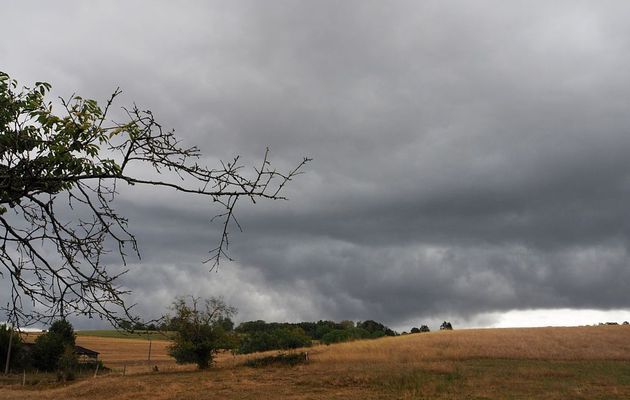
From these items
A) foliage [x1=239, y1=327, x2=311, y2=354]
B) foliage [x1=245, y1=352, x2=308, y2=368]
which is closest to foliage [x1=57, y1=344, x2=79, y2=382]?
foliage [x1=245, y1=352, x2=308, y2=368]

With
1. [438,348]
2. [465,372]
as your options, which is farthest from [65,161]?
[438,348]

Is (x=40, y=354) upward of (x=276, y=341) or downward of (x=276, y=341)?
downward

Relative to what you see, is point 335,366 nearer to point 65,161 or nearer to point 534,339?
point 534,339

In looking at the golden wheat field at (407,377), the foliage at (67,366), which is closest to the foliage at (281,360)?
the golden wheat field at (407,377)

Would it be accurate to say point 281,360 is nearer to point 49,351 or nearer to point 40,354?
point 49,351

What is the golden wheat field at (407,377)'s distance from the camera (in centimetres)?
3072

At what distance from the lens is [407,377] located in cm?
3509

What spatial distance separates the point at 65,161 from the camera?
14.9ft


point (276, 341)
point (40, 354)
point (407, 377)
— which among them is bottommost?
point (407, 377)

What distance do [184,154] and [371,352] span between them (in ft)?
175

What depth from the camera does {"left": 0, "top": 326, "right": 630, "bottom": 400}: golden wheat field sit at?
30719mm

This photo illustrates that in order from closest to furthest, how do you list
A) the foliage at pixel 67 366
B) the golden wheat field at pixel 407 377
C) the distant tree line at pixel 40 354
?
1. the golden wheat field at pixel 407 377
2. the foliage at pixel 67 366
3. the distant tree line at pixel 40 354

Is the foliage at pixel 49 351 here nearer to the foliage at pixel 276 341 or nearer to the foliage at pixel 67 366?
the foliage at pixel 67 366

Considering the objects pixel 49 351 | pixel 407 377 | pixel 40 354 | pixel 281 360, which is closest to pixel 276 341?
pixel 281 360
